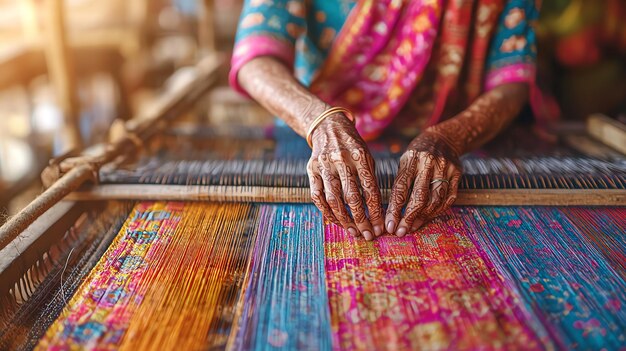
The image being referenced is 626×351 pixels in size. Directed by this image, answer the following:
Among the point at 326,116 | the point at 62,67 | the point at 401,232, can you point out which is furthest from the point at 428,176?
the point at 62,67

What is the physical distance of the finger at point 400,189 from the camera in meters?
1.04

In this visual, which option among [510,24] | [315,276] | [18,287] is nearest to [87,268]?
[18,287]

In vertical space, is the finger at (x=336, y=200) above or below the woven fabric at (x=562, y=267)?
above

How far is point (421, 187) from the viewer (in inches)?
41.9

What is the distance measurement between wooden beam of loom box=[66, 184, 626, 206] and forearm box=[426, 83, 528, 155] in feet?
0.49

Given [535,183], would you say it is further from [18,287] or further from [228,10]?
[228,10]

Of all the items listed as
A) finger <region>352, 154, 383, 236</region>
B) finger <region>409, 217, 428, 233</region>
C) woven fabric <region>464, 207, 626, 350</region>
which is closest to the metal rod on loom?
finger <region>352, 154, 383, 236</region>

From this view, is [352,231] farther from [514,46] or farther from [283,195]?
[514,46]

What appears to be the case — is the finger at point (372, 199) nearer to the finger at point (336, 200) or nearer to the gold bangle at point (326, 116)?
the finger at point (336, 200)

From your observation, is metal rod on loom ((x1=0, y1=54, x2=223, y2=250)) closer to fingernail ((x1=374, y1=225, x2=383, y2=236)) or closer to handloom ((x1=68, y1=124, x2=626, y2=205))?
handloom ((x1=68, y1=124, x2=626, y2=205))

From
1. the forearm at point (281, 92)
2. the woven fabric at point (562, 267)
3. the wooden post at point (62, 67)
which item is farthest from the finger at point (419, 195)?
the wooden post at point (62, 67)

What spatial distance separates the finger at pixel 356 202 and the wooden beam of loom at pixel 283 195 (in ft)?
0.40

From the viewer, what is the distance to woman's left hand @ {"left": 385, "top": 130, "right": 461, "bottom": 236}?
104cm

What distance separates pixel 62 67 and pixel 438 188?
169 centimetres
